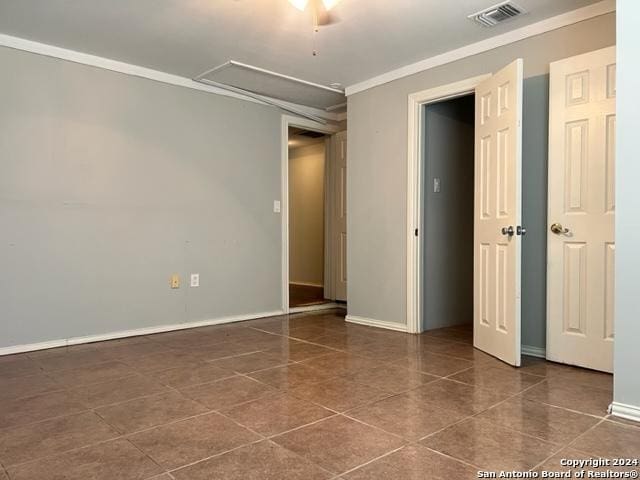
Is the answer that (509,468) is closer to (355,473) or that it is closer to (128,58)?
(355,473)

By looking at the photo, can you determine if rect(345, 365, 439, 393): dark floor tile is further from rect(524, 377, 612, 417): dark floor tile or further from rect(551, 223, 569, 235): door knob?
rect(551, 223, 569, 235): door knob

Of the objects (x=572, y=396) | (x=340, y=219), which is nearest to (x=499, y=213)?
(x=572, y=396)

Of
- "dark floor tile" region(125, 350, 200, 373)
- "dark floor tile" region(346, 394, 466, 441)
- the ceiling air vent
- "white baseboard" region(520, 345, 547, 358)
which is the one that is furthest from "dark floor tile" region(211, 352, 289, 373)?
the ceiling air vent

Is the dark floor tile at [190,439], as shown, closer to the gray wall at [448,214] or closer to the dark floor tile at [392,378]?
the dark floor tile at [392,378]

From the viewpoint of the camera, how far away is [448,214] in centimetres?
426

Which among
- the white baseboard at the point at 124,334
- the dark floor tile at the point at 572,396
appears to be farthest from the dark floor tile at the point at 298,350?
the dark floor tile at the point at 572,396

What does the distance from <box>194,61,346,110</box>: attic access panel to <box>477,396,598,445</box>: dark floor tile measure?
310cm

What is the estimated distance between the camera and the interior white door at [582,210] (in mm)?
2668

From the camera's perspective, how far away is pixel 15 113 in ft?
10.7

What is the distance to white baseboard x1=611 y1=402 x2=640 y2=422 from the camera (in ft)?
6.56

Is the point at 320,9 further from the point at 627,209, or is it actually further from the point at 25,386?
the point at 25,386

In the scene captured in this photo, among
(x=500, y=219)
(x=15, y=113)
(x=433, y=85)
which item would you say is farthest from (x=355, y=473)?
(x=15, y=113)

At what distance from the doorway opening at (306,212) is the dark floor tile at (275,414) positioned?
456 centimetres

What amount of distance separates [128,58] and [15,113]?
92 centimetres
